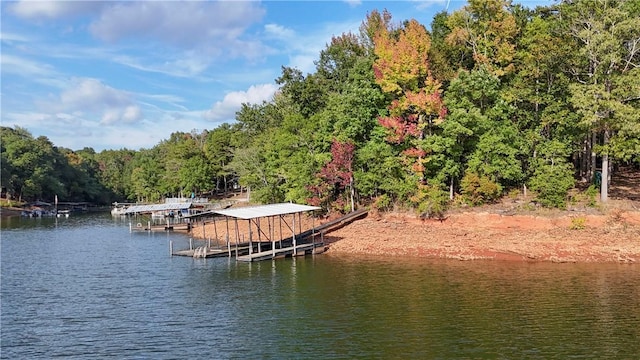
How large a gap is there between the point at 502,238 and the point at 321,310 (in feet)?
67.5

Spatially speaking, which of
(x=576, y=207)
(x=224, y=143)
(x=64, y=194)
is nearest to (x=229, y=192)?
(x=224, y=143)

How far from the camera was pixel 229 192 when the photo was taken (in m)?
107

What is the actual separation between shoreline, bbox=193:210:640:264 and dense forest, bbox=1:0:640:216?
2.48 m

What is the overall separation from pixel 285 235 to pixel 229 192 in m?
59.6

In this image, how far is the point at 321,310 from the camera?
83.1 ft

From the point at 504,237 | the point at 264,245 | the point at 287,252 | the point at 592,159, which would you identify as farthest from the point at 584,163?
the point at 264,245

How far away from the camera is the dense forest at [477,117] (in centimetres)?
4100

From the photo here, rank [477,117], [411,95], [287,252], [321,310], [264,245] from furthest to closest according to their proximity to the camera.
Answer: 1. [411,95]
2. [477,117]
3. [264,245]
4. [287,252]
5. [321,310]

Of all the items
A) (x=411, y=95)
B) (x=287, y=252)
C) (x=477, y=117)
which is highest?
(x=411, y=95)

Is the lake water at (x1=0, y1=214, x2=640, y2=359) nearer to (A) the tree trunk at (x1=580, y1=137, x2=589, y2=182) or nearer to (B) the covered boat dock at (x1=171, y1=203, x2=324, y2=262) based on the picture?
(B) the covered boat dock at (x1=171, y1=203, x2=324, y2=262)

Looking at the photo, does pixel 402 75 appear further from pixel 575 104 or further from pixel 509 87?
pixel 575 104

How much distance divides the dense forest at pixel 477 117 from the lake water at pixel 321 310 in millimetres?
11923

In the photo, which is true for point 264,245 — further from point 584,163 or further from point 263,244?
point 584,163

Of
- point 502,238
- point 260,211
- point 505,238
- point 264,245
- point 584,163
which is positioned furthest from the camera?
point 584,163
